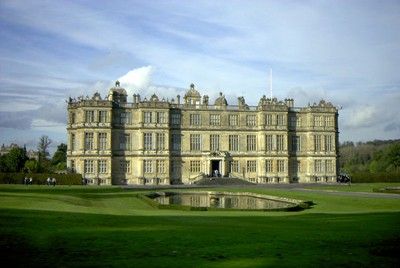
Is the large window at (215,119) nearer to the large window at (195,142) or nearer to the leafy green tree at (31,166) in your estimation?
the large window at (195,142)

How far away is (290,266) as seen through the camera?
928 centimetres

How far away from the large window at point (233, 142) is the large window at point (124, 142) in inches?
539

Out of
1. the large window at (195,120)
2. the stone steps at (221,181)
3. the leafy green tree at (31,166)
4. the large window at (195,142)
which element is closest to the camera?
the stone steps at (221,181)

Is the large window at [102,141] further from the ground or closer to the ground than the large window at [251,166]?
further from the ground

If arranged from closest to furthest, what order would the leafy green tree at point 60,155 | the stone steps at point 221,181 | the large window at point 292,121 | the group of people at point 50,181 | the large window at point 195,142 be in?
the group of people at point 50,181 → the stone steps at point 221,181 → the large window at point 195,142 → the large window at point 292,121 → the leafy green tree at point 60,155

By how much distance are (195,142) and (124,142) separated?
941 centimetres

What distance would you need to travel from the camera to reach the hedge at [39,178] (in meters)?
53.8

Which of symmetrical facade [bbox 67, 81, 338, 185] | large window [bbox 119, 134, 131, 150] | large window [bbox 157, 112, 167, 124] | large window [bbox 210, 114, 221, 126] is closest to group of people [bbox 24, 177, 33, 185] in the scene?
symmetrical facade [bbox 67, 81, 338, 185]

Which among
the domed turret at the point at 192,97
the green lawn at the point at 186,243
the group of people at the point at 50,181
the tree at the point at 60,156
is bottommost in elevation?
the green lawn at the point at 186,243

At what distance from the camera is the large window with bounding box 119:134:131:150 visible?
206 ft

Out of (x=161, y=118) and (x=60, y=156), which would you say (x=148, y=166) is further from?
(x=60, y=156)

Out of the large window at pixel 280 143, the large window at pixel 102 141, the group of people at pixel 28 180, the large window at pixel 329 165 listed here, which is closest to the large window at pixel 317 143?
the large window at pixel 329 165

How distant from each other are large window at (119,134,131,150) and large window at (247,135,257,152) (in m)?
16.3

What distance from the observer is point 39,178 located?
54500 millimetres
